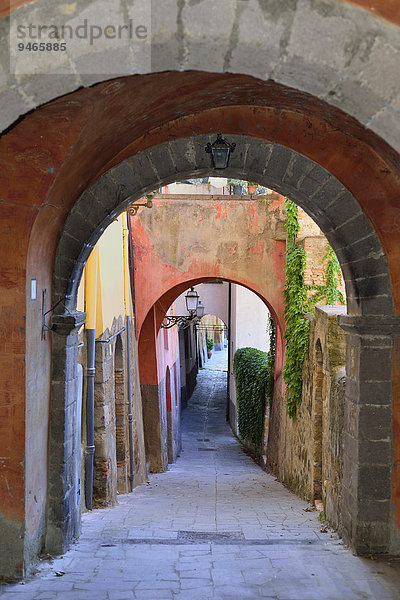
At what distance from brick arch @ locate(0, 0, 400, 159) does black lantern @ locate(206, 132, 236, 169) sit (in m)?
2.45

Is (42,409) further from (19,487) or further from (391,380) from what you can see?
(391,380)

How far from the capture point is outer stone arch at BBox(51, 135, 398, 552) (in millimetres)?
4801

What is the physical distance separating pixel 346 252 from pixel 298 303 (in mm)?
3884

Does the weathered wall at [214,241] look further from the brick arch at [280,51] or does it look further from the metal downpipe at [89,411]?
the brick arch at [280,51]

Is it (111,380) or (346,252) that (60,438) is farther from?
(111,380)

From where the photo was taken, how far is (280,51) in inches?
88.9


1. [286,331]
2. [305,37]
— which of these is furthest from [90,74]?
[286,331]

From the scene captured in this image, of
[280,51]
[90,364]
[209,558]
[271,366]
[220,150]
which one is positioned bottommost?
[209,558]

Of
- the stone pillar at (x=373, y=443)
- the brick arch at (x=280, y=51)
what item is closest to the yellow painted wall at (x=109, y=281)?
the stone pillar at (x=373, y=443)

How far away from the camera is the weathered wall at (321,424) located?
6.16m

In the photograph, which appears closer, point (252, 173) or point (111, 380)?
point (252, 173)

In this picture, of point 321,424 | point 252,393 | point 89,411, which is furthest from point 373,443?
point 252,393

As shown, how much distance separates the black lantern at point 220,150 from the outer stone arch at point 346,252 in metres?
0.07

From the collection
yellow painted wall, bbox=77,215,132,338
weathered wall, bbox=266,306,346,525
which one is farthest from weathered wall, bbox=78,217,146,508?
weathered wall, bbox=266,306,346,525
